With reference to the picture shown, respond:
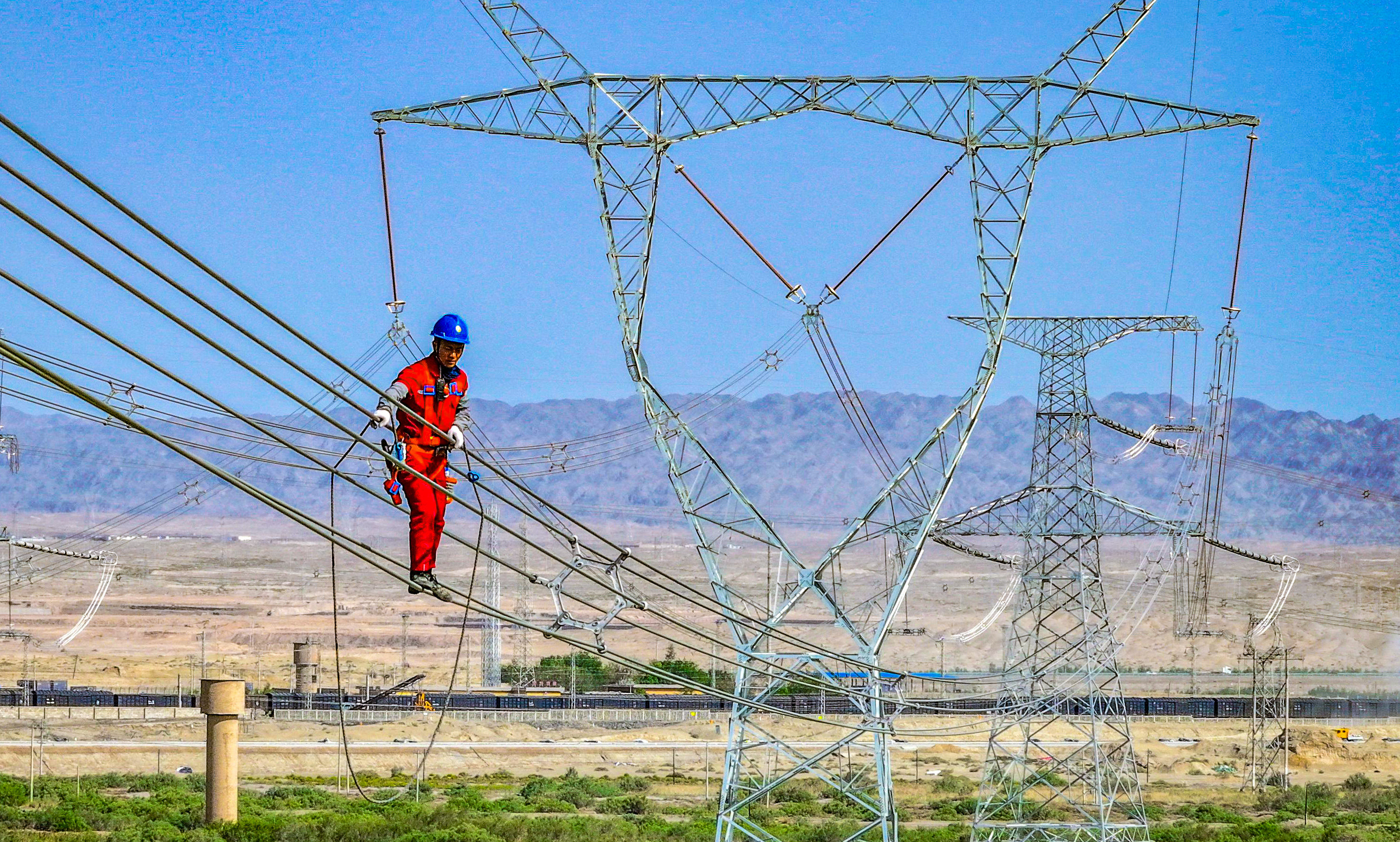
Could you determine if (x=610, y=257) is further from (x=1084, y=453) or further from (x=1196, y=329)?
(x=1196, y=329)

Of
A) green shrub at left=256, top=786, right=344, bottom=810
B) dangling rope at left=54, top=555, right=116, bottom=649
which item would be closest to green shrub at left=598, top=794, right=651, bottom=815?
green shrub at left=256, top=786, right=344, bottom=810

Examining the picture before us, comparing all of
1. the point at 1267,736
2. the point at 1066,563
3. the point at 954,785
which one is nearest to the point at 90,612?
the point at 1267,736

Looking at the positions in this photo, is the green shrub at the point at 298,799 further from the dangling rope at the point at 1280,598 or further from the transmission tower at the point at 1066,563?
the dangling rope at the point at 1280,598

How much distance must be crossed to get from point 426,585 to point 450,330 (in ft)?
6.11

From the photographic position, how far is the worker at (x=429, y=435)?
12016 millimetres

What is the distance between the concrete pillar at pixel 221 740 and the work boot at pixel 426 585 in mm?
28780

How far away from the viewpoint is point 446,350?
1218 cm

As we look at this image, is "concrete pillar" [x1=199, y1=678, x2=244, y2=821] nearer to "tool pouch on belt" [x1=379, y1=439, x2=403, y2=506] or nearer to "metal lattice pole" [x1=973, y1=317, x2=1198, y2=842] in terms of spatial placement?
"metal lattice pole" [x1=973, y1=317, x2=1198, y2=842]

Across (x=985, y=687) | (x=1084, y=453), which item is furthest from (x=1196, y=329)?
(x=985, y=687)

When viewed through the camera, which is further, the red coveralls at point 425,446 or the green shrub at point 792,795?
the green shrub at point 792,795

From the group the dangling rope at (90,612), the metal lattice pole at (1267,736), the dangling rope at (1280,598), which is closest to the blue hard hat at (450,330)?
the dangling rope at (1280,598)

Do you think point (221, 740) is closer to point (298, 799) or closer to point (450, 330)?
point (298, 799)

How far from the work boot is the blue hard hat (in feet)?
5.58

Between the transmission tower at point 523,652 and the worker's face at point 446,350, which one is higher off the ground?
the worker's face at point 446,350
